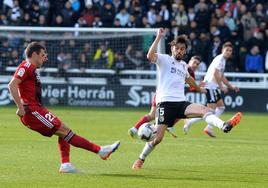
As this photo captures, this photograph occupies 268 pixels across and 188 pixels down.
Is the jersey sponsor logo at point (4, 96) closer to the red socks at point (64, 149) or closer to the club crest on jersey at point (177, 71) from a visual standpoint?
the club crest on jersey at point (177, 71)

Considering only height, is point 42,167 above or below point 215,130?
above

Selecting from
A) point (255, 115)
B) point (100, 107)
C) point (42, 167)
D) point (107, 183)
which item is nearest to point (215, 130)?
point (255, 115)

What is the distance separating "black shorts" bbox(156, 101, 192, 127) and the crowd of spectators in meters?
17.2

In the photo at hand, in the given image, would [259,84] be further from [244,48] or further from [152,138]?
[152,138]

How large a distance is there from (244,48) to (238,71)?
97cm

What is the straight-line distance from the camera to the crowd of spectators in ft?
105

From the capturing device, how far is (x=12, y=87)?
1327cm

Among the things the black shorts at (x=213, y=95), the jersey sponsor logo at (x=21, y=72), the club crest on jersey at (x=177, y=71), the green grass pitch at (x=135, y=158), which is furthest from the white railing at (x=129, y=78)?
the jersey sponsor logo at (x=21, y=72)

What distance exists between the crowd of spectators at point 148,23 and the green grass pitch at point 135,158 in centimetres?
764

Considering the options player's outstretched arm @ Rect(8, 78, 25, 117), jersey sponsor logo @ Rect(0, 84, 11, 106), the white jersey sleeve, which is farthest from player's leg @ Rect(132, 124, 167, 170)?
jersey sponsor logo @ Rect(0, 84, 11, 106)

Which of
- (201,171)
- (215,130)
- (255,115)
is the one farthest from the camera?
(255,115)

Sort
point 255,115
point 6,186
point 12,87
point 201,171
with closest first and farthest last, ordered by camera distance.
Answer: point 6,186, point 12,87, point 201,171, point 255,115

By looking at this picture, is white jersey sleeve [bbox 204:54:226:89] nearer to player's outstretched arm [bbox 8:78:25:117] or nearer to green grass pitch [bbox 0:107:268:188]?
green grass pitch [bbox 0:107:268:188]

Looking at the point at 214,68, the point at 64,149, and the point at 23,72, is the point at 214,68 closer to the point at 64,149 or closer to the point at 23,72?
the point at 64,149
